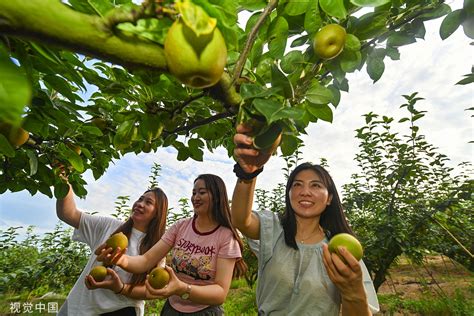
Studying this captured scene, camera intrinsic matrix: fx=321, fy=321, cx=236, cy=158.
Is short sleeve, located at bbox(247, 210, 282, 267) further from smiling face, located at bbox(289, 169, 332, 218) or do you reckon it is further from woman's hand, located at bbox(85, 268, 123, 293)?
woman's hand, located at bbox(85, 268, 123, 293)

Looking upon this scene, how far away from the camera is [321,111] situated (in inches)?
39.9

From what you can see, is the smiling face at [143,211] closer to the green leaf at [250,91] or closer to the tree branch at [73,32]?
the green leaf at [250,91]

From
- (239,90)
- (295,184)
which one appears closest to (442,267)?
(295,184)

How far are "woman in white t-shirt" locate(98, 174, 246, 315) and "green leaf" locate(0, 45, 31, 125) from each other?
1764 millimetres

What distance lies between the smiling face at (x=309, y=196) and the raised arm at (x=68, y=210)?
6.41ft

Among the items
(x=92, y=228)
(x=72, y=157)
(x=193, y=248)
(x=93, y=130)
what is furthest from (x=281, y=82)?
(x=92, y=228)

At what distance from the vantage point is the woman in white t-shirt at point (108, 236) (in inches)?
98.7

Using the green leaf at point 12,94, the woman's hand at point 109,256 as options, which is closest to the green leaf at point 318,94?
the green leaf at point 12,94

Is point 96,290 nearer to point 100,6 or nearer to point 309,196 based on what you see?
point 309,196

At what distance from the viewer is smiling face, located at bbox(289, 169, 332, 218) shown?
6.56ft

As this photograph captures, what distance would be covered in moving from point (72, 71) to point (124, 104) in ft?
2.82

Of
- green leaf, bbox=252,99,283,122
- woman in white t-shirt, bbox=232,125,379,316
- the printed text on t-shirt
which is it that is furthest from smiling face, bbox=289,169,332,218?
green leaf, bbox=252,99,283,122

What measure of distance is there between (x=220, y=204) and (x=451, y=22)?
1971mm

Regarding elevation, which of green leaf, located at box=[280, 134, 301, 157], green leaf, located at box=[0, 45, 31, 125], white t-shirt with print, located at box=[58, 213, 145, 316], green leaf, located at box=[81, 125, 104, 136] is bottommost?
white t-shirt with print, located at box=[58, 213, 145, 316]
